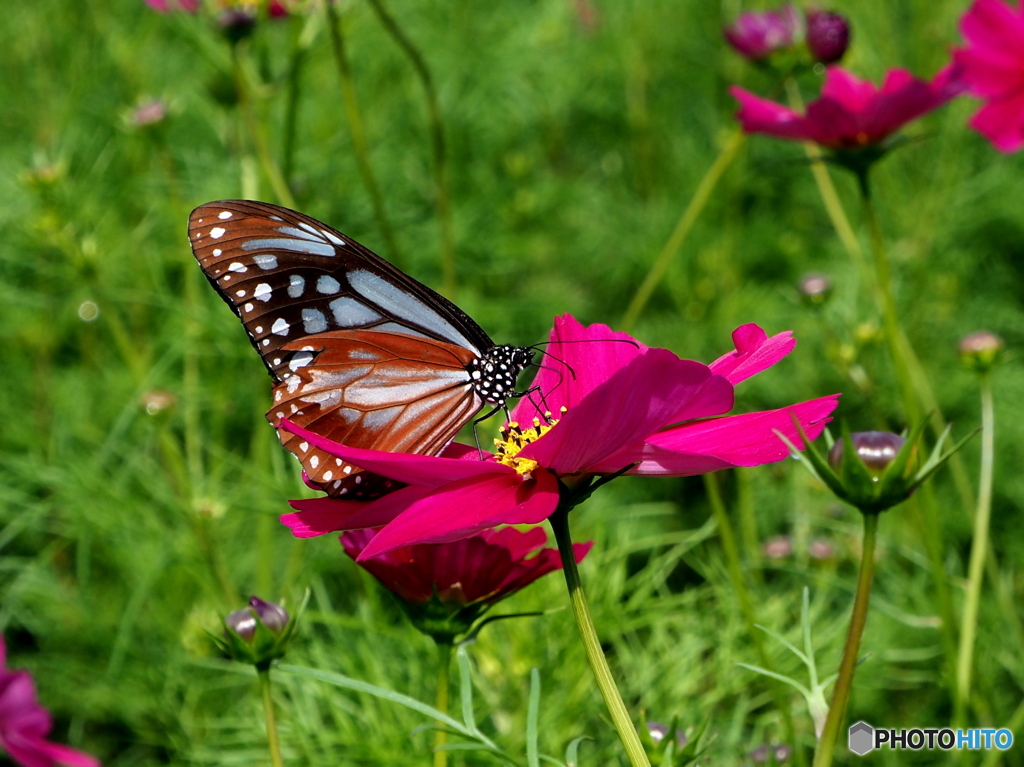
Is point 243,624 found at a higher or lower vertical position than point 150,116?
lower

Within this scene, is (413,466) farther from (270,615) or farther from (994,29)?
(994,29)

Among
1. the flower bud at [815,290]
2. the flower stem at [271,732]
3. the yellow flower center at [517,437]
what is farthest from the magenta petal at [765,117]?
the flower stem at [271,732]

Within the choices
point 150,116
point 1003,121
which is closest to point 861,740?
point 1003,121

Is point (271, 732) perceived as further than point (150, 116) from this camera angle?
No

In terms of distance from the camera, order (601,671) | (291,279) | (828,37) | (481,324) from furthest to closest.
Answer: (481,324) → (828,37) → (291,279) → (601,671)

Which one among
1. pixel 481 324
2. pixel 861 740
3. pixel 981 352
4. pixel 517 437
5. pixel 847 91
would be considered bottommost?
pixel 481 324

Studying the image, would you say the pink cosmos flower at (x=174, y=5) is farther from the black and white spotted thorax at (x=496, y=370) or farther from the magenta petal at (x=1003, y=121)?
the magenta petal at (x=1003, y=121)
